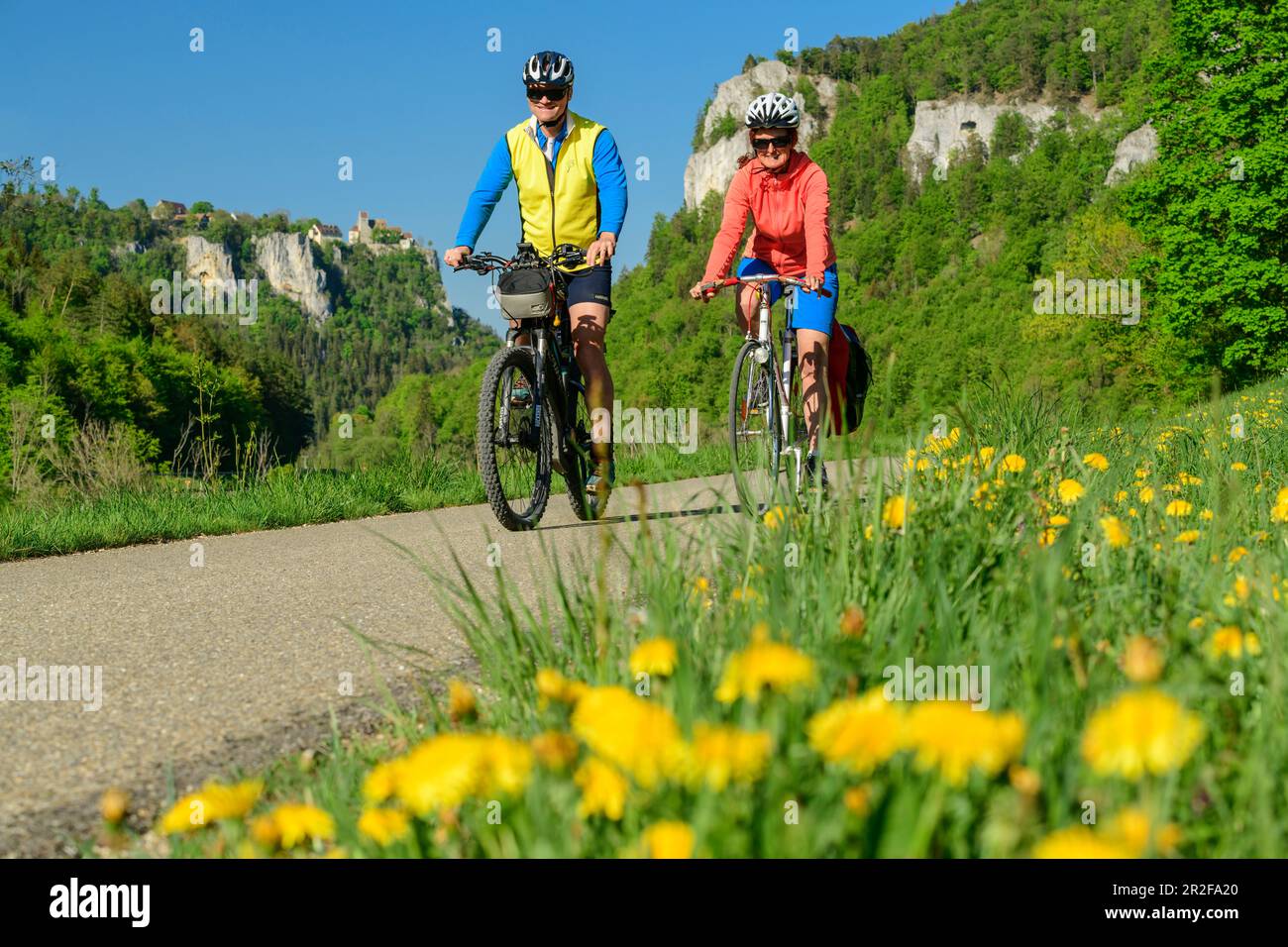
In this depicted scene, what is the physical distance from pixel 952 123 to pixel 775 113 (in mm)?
139961

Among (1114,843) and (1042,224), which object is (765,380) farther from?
(1042,224)

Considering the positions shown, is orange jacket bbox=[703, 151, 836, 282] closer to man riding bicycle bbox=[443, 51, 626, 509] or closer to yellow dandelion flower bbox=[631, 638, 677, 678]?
man riding bicycle bbox=[443, 51, 626, 509]

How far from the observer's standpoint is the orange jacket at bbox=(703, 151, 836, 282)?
5.55 meters

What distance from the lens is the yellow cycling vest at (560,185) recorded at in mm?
5633

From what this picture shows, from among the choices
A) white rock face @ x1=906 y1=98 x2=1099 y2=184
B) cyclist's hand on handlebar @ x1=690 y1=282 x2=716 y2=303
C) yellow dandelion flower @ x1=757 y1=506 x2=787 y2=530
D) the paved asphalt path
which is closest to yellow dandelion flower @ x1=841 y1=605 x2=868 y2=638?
the paved asphalt path

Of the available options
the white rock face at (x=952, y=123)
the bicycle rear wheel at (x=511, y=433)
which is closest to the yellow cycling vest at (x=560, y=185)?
the bicycle rear wheel at (x=511, y=433)

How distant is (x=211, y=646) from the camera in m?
3.09

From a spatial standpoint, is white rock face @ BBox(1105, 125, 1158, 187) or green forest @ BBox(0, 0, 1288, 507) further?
white rock face @ BBox(1105, 125, 1158, 187)

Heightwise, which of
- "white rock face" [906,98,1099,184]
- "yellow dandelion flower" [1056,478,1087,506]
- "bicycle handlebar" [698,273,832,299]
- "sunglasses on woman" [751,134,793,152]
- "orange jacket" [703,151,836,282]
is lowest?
"yellow dandelion flower" [1056,478,1087,506]

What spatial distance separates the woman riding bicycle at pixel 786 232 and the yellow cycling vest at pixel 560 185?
0.70 meters

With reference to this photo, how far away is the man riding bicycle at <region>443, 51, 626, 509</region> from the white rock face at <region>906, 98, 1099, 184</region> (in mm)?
130306

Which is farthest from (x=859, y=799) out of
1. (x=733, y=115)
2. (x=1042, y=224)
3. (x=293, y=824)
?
(x=733, y=115)

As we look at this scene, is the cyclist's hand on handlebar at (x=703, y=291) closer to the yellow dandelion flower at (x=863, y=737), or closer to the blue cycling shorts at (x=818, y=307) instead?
the blue cycling shorts at (x=818, y=307)
